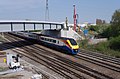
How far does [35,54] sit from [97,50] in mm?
12167

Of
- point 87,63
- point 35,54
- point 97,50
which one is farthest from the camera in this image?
point 97,50

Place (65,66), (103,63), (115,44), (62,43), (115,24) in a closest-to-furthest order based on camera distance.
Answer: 1. (65,66)
2. (103,63)
3. (62,43)
4. (115,44)
5. (115,24)

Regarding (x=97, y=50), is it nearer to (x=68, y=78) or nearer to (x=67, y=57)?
(x=67, y=57)

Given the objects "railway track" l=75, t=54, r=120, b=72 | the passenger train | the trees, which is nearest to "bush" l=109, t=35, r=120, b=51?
the passenger train

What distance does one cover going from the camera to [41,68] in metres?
27.8

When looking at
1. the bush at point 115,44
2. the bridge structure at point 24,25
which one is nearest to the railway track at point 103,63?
the bush at point 115,44

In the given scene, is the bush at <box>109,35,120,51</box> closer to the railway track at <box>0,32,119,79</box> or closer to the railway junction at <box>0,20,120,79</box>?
the railway junction at <box>0,20,120,79</box>

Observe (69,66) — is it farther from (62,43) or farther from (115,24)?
(115,24)

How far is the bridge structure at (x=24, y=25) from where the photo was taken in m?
39.1

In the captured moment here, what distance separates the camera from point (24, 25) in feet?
145

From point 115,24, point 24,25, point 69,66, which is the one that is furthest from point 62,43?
point 115,24

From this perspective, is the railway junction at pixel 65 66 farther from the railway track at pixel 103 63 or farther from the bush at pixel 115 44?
the bush at pixel 115 44

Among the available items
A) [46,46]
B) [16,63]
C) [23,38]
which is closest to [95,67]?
[16,63]

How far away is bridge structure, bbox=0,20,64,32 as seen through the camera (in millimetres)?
39069
